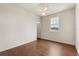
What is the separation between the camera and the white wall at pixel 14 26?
2.92m

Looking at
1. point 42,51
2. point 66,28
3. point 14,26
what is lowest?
point 42,51

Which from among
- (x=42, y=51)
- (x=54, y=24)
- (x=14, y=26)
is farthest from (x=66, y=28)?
(x=14, y=26)

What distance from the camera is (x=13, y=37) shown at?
341cm

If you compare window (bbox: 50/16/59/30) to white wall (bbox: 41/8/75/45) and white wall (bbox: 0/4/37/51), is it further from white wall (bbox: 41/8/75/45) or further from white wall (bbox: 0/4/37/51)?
white wall (bbox: 0/4/37/51)

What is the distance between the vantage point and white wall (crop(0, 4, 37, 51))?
115 inches

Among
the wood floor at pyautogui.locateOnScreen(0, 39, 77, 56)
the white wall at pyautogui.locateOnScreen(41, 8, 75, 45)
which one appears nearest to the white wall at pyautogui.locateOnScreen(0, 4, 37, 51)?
the wood floor at pyautogui.locateOnScreen(0, 39, 77, 56)

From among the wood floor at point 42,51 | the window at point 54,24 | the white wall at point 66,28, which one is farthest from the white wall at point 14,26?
the white wall at point 66,28

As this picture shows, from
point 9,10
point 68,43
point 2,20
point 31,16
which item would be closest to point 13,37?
point 2,20

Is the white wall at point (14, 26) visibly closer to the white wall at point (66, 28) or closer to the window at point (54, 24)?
the window at point (54, 24)

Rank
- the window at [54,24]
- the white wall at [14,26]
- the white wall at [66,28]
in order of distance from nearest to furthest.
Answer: the white wall at [14,26], the white wall at [66,28], the window at [54,24]

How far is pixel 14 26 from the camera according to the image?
3.43m

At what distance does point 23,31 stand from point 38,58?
3589 mm

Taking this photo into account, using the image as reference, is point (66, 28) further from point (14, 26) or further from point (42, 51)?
point (14, 26)

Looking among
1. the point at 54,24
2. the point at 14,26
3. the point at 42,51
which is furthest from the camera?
the point at 54,24
